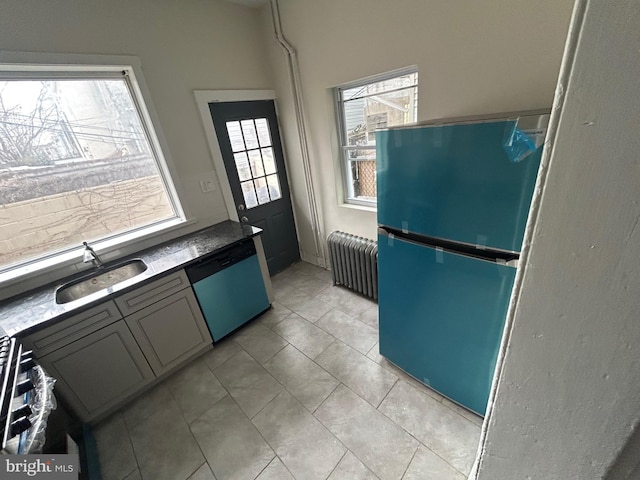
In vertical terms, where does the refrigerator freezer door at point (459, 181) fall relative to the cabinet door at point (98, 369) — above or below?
above

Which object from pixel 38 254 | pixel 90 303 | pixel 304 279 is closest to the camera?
pixel 90 303

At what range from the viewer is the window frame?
5.18ft

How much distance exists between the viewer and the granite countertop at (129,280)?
55.4 inches

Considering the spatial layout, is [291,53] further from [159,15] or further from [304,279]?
A: [304,279]

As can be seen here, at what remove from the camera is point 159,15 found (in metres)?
1.93

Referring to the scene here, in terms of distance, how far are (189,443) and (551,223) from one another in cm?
204

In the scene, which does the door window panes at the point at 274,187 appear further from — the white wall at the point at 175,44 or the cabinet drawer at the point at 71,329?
the cabinet drawer at the point at 71,329

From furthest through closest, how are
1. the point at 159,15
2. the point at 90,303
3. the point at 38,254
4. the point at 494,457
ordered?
the point at 159,15
the point at 38,254
the point at 90,303
the point at 494,457

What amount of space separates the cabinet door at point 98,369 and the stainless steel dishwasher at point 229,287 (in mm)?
506

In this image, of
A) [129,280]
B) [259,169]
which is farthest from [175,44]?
[129,280]

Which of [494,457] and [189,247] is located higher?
[189,247]

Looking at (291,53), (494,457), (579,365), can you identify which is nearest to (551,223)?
(579,365)

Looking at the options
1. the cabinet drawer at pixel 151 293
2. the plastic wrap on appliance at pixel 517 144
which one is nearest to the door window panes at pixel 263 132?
the cabinet drawer at pixel 151 293

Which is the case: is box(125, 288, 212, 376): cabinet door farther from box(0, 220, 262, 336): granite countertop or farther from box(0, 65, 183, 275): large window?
box(0, 65, 183, 275): large window
